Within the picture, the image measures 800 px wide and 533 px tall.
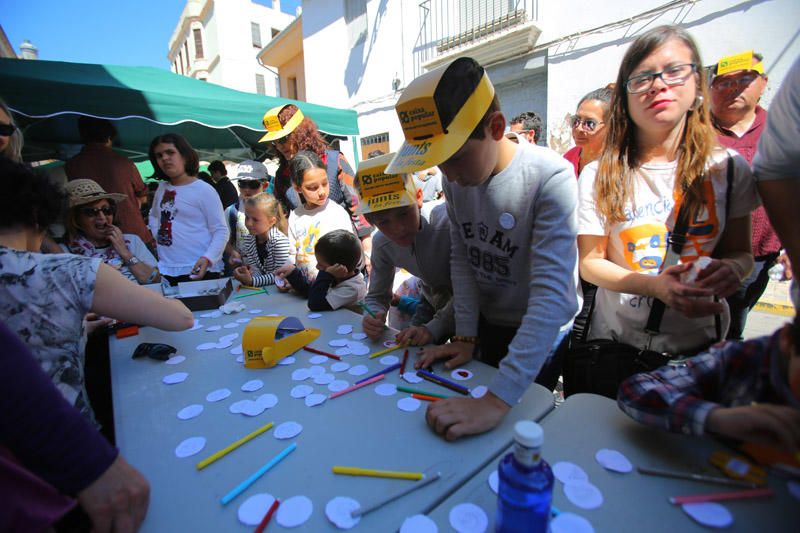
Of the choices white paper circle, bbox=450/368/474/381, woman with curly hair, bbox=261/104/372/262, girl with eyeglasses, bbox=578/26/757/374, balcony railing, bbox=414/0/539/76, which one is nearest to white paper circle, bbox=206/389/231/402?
white paper circle, bbox=450/368/474/381

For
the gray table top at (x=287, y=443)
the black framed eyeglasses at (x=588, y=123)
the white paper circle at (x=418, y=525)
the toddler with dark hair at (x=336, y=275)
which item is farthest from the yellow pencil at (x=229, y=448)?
the black framed eyeglasses at (x=588, y=123)

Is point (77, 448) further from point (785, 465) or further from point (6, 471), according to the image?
point (785, 465)

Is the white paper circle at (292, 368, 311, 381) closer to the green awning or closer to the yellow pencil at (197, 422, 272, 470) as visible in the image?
Result: the yellow pencil at (197, 422, 272, 470)

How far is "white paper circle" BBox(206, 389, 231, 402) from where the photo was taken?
1.06 metres

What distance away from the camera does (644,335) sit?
113 centimetres

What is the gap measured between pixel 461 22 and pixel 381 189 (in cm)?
692

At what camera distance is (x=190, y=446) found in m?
0.86

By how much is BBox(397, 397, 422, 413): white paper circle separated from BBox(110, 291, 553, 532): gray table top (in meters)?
0.02

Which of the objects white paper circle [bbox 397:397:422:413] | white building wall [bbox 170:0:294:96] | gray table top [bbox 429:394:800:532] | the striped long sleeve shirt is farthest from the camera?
white building wall [bbox 170:0:294:96]

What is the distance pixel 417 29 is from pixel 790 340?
28.3 feet

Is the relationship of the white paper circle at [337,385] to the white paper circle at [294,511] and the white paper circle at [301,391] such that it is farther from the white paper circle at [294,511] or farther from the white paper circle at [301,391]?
the white paper circle at [294,511]

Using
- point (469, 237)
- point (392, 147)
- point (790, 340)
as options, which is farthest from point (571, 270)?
point (392, 147)

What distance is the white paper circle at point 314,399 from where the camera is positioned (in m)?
1.01

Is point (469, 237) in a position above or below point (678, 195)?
below
